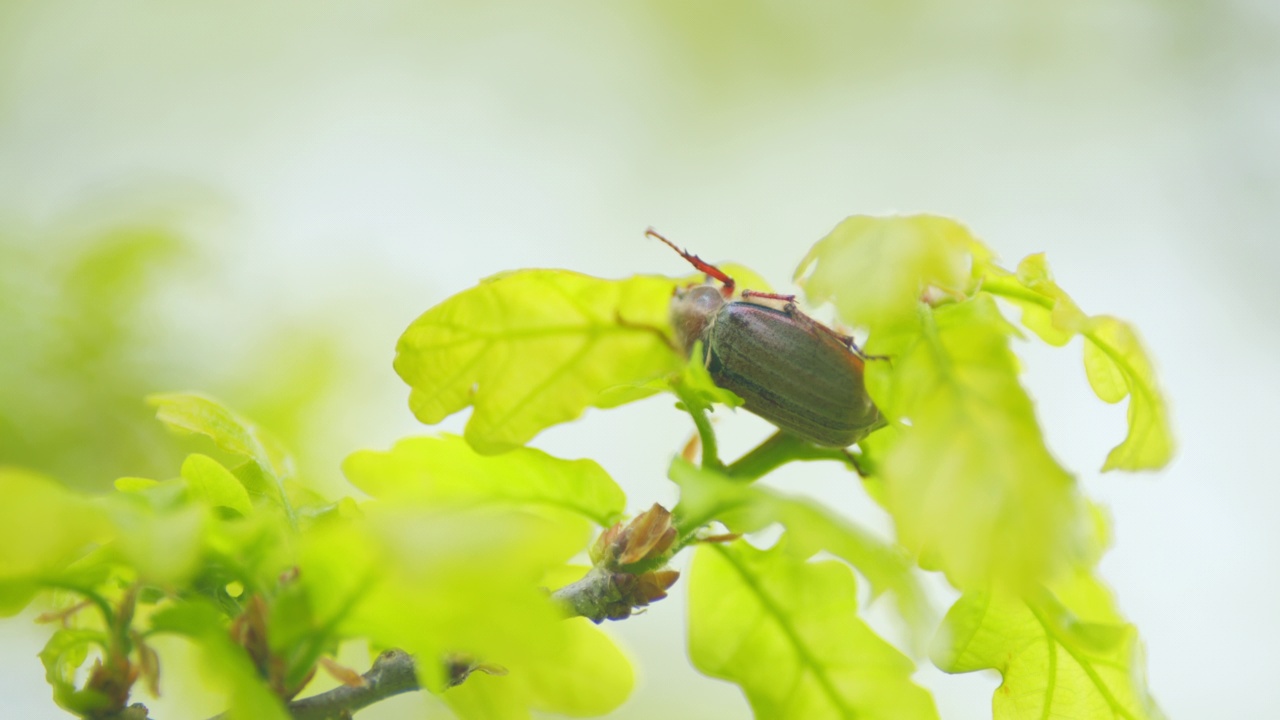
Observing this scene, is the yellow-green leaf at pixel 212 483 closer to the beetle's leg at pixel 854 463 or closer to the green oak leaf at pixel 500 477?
the green oak leaf at pixel 500 477

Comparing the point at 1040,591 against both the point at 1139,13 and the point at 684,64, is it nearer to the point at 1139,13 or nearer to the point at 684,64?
the point at 684,64

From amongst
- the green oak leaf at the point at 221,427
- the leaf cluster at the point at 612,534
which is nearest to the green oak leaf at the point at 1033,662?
the leaf cluster at the point at 612,534

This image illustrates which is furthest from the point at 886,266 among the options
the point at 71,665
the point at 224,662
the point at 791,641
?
the point at 71,665

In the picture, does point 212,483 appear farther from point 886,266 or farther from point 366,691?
point 886,266

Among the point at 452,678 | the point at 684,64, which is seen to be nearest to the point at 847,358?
the point at 452,678

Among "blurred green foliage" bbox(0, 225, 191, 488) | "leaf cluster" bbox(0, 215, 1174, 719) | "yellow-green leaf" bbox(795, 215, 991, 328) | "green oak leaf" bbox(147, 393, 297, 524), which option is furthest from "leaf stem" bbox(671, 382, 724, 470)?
"blurred green foliage" bbox(0, 225, 191, 488)

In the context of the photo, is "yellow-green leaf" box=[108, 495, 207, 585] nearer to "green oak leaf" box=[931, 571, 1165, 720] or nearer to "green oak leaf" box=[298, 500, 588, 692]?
"green oak leaf" box=[298, 500, 588, 692]

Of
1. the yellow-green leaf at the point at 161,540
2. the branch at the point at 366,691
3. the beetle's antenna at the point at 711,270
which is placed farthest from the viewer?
the beetle's antenna at the point at 711,270
